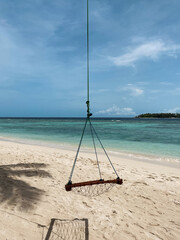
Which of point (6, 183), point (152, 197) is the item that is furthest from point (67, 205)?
point (152, 197)

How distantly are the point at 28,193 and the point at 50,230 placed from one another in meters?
1.53

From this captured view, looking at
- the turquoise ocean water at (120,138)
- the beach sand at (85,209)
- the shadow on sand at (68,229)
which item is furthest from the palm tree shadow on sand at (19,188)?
A: the turquoise ocean water at (120,138)

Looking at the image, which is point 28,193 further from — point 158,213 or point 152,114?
point 152,114

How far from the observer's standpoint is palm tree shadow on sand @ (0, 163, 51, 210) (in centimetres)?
392

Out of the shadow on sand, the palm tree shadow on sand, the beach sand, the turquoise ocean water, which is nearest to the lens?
the shadow on sand

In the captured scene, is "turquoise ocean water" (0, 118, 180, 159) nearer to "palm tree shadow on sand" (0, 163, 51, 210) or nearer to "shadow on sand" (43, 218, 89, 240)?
"palm tree shadow on sand" (0, 163, 51, 210)

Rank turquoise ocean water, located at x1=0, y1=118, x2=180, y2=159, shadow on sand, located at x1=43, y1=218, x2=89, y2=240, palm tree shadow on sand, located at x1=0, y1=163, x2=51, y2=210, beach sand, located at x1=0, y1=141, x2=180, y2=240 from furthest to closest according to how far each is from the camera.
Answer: turquoise ocean water, located at x1=0, y1=118, x2=180, y2=159, palm tree shadow on sand, located at x1=0, y1=163, x2=51, y2=210, beach sand, located at x1=0, y1=141, x2=180, y2=240, shadow on sand, located at x1=43, y1=218, x2=89, y2=240

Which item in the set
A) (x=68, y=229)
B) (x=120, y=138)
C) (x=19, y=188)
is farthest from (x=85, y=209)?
(x=120, y=138)

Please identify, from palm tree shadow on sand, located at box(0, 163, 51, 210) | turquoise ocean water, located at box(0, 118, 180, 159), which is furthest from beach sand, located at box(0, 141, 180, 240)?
turquoise ocean water, located at box(0, 118, 180, 159)

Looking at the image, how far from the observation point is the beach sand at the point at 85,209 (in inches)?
126

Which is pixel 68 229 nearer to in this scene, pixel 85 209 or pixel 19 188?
pixel 85 209

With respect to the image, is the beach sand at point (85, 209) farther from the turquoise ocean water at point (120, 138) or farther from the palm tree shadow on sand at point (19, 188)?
the turquoise ocean water at point (120, 138)

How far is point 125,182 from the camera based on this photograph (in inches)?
225

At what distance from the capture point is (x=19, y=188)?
182 inches
